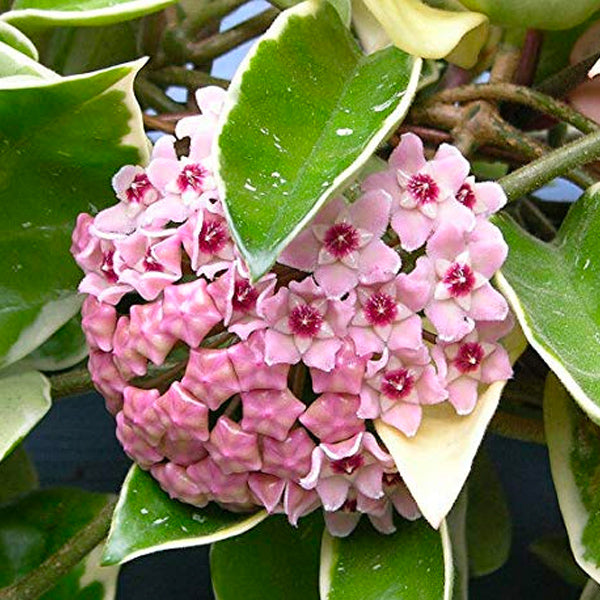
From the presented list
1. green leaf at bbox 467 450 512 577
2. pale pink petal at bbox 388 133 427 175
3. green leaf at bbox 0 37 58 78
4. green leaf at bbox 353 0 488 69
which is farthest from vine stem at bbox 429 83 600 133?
green leaf at bbox 467 450 512 577

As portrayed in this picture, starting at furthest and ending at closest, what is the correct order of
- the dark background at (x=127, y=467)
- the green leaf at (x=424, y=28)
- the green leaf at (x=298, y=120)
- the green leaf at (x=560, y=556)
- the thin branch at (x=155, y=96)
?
the dark background at (x=127, y=467) → the green leaf at (x=560, y=556) → the thin branch at (x=155, y=96) → the green leaf at (x=424, y=28) → the green leaf at (x=298, y=120)

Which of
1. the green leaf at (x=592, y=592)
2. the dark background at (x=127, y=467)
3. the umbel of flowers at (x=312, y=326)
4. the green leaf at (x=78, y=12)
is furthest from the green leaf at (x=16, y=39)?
the dark background at (x=127, y=467)

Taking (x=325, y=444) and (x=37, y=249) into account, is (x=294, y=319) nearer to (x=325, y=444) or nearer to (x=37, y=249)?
(x=325, y=444)

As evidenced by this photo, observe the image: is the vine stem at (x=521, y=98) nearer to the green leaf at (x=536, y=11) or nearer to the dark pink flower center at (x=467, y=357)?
the green leaf at (x=536, y=11)

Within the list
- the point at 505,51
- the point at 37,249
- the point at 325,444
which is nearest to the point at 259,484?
the point at 325,444

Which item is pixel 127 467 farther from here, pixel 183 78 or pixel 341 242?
pixel 341 242

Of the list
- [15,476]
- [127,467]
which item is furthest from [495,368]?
[127,467]

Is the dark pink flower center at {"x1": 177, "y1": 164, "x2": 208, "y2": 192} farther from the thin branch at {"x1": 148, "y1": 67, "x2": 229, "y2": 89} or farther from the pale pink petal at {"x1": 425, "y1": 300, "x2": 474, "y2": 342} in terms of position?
the thin branch at {"x1": 148, "y1": 67, "x2": 229, "y2": 89}
